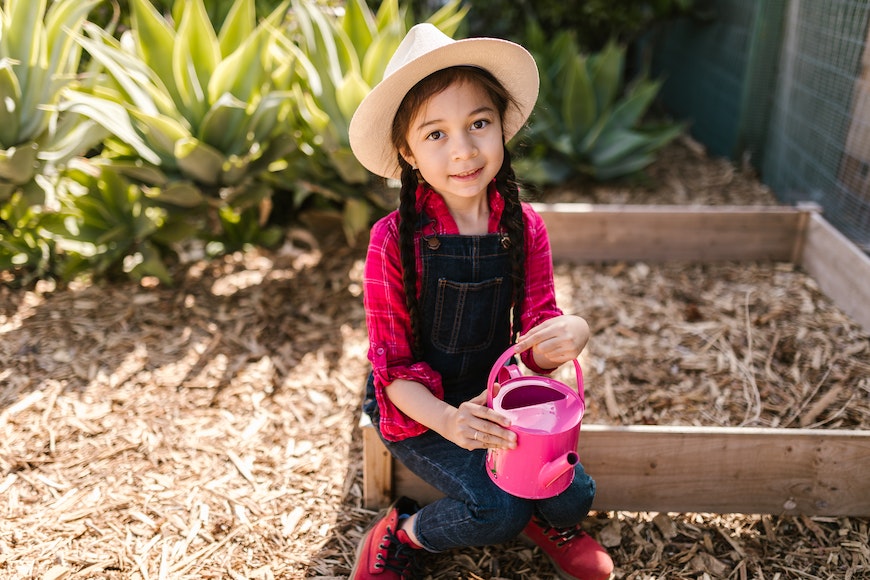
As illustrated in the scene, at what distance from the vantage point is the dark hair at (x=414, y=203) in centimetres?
168

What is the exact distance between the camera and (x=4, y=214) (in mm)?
2984

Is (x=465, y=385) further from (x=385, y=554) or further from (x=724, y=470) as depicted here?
(x=724, y=470)

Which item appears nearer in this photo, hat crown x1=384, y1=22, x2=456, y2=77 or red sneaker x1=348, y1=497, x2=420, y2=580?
hat crown x1=384, y1=22, x2=456, y2=77

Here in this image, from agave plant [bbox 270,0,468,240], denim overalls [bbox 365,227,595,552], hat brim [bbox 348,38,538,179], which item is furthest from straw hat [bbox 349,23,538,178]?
agave plant [bbox 270,0,468,240]

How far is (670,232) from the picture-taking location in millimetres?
3268

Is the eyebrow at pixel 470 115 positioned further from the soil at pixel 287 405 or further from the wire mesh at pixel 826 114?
the wire mesh at pixel 826 114

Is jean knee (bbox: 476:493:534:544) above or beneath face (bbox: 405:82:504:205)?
beneath

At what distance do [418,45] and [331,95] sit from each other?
1417 millimetres

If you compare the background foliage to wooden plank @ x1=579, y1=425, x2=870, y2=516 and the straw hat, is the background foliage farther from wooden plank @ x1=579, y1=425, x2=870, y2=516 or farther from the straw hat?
wooden plank @ x1=579, y1=425, x2=870, y2=516

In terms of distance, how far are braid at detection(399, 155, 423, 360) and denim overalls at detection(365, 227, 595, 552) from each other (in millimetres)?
42

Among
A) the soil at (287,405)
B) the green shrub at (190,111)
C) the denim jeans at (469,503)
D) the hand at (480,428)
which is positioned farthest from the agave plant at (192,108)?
the hand at (480,428)

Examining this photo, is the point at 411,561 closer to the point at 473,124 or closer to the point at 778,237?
the point at 473,124

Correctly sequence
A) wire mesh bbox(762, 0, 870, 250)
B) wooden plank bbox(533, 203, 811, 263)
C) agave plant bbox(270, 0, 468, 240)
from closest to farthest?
agave plant bbox(270, 0, 468, 240) → wire mesh bbox(762, 0, 870, 250) → wooden plank bbox(533, 203, 811, 263)

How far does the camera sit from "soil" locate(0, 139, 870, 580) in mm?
1946
